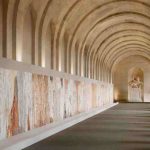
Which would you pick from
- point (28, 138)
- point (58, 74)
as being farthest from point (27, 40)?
point (28, 138)

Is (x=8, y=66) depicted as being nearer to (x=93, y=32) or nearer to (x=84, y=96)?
(x=84, y=96)

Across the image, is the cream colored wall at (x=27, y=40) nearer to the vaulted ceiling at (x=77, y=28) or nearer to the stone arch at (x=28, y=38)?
the stone arch at (x=28, y=38)

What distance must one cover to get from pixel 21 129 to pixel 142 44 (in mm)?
32790

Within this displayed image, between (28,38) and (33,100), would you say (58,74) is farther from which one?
(33,100)

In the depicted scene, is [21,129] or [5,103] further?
[21,129]

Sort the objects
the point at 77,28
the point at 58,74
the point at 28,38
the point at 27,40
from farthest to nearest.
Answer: the point at 77,28 < the point at 58,74 < the point at 28,38 < the point at 27,40

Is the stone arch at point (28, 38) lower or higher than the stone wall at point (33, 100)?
higher

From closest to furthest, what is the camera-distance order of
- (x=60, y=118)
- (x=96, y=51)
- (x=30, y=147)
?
1. (x=30, y=147)
2. (x=60, y=118)
3. (x=96, y=51)

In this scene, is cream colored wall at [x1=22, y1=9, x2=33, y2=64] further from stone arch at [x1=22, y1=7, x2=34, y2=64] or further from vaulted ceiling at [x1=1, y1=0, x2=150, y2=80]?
vaulted ceiling at [x1=1, y1=0, x2=150, y2=80]

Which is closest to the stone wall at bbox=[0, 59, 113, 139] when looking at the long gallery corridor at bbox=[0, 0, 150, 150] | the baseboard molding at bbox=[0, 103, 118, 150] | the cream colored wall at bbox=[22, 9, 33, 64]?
the long gallery corridor at bbox=[0, 0, 150, 150]

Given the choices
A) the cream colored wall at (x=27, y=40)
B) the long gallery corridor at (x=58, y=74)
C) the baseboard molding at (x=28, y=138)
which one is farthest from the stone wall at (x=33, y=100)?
the cream colored wall at (x=27, y=40)

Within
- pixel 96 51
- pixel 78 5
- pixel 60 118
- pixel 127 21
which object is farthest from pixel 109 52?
pixel 60 118

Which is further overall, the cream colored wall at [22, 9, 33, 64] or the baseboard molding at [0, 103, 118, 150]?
the cream colored wall at [22, 9, 33, 64]

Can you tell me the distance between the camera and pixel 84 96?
92.5 feet
